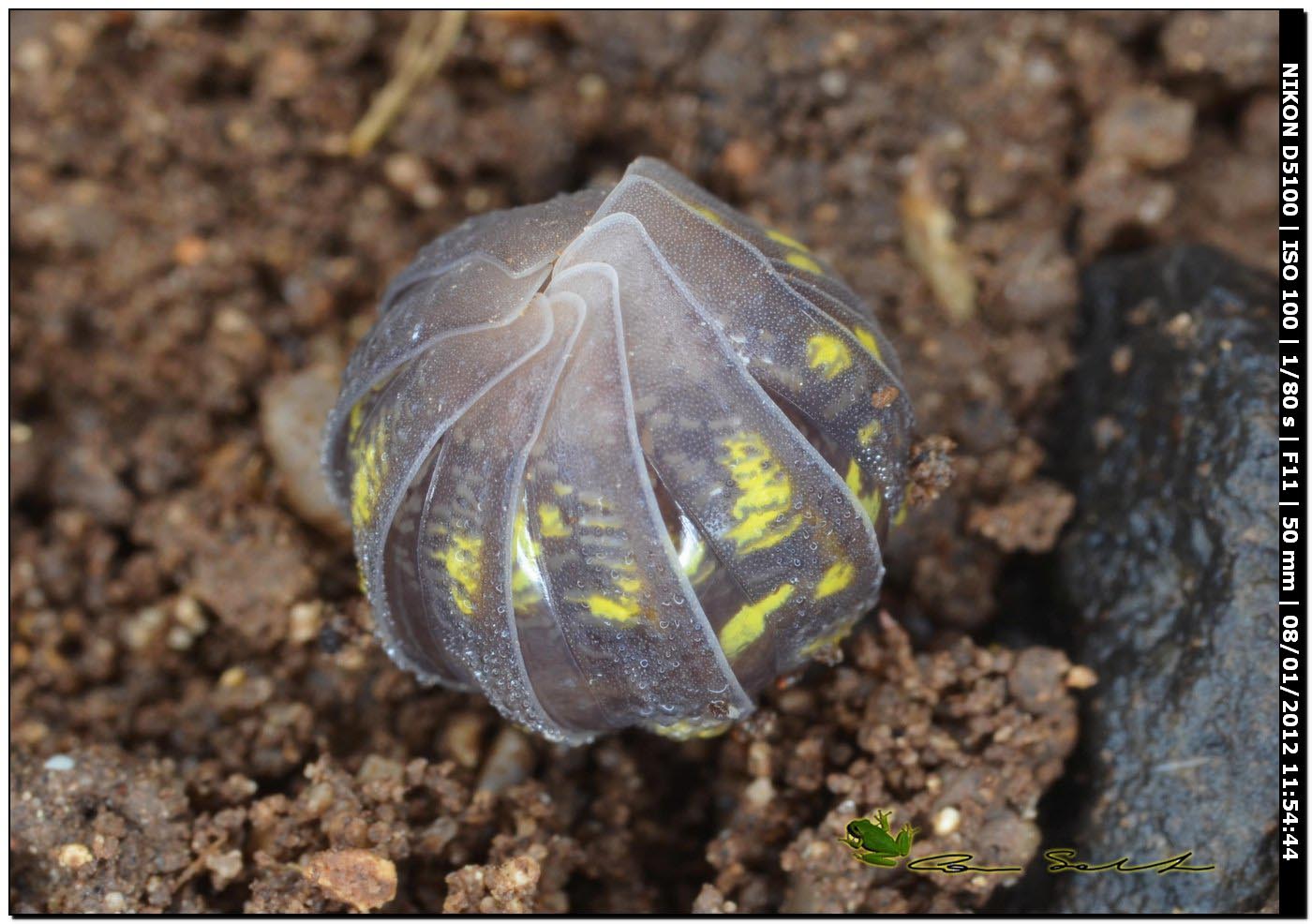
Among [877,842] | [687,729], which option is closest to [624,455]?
[687,729]

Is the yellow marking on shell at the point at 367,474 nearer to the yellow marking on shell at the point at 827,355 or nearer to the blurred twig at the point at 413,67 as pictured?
the yellow marking on shell at the point at 827,355

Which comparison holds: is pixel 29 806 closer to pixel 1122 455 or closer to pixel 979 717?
pixel 979 717

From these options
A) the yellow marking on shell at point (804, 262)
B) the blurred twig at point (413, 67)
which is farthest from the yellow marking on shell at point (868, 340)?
the blurred twig at point (413, 67)

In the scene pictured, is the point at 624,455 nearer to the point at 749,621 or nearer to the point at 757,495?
the point at 757,495

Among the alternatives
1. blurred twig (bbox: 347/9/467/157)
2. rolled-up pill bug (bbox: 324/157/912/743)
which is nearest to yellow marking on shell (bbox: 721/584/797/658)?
rolled-up pill bug (bbox: 324/157/912/743)

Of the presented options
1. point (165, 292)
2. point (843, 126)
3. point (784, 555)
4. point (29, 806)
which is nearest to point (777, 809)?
point (784, 555)
